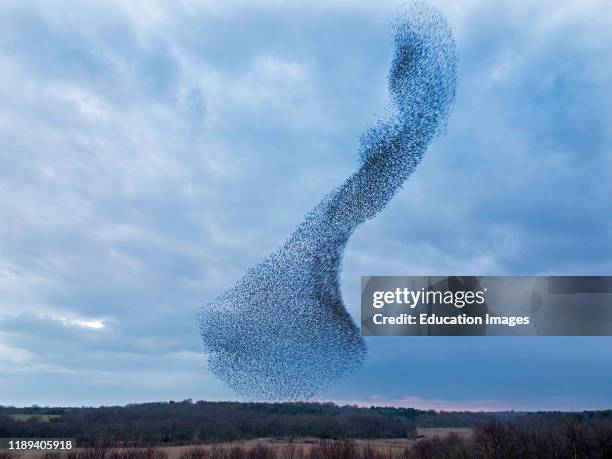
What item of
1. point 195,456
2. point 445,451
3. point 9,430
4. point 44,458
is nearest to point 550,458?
point 445,451

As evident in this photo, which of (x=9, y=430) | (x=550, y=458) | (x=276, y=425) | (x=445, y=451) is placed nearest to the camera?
(x=550, y=458)

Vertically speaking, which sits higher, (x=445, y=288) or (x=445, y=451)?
(x=445, y=288)

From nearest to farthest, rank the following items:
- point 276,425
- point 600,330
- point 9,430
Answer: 1. point 600,330
2. point 9,430
3. point 276,425

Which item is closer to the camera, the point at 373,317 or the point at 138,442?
the point at 373,317

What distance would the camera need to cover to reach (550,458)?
2181cm

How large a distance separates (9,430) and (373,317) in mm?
38327

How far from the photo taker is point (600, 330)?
19.9m

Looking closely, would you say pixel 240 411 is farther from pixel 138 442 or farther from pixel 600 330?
pixel 600 330

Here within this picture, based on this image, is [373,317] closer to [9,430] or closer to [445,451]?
[445,451]

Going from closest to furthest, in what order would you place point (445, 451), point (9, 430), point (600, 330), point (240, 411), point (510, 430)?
point (600, 330), point (510, 430), point (445, 451), point (9, 430), point (240, 411)

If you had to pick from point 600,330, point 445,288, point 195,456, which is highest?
point 445,288

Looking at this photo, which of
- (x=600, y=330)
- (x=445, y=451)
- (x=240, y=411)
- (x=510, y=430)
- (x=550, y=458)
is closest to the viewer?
(x=600, y=330)

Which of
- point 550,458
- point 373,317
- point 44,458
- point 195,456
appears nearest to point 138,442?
point 195,456

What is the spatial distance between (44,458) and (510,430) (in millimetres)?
19666
